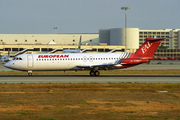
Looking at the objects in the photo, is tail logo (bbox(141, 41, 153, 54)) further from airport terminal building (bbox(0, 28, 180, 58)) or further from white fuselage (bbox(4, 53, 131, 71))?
airport terminal building (bbox(0, 28, 180, 58))

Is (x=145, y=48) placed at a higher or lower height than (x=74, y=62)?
higher

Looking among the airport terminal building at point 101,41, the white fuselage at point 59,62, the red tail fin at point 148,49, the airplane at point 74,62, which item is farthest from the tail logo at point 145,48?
the airport terminal building at point 101,41

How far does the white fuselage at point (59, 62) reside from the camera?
3588cm

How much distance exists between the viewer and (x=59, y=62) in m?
35.9

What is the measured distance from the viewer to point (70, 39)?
155500 mm

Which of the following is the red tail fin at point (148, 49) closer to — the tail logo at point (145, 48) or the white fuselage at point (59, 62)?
the tail logo at point (145, 48)

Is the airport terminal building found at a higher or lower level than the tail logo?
higher

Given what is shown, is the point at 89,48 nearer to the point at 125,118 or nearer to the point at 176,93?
the point at 176,93

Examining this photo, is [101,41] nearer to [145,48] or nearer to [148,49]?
[145,48]

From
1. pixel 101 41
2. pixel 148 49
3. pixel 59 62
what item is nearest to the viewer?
pixel 59 62

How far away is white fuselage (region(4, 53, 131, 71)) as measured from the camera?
118 feet

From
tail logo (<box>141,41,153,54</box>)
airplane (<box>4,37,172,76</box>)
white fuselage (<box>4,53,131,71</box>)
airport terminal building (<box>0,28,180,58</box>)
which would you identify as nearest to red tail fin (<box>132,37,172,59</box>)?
tail logo (<box>141,41,153,54</box>)

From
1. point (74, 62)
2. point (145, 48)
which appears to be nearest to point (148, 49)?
point (145, 48)

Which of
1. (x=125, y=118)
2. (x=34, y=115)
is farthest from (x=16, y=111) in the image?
(x=125, y=118)
